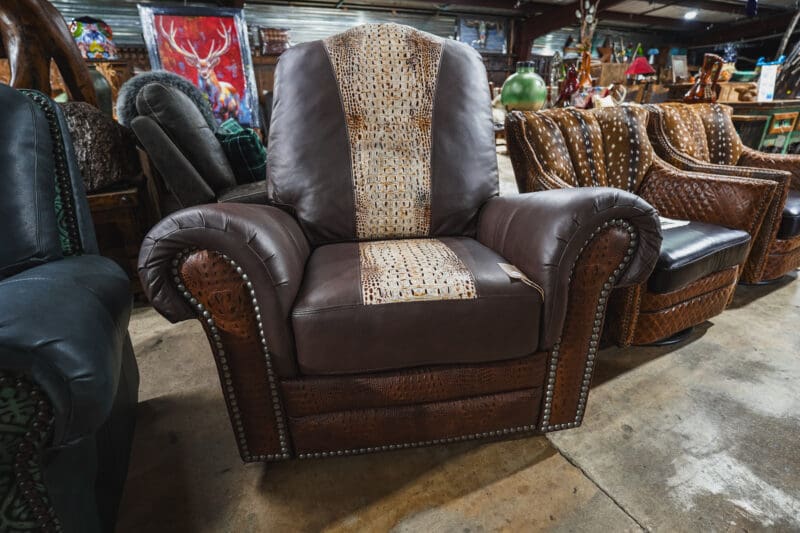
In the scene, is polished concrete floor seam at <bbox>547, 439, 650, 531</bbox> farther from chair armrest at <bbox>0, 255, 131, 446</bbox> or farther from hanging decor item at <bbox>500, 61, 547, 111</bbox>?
hanging decor item at <bbox>500, 61, 547, 111</bbox>

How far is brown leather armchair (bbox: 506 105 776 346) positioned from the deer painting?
14.5ft

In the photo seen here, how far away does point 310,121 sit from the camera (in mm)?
1277

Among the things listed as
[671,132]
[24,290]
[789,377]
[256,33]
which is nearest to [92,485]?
[24,290]

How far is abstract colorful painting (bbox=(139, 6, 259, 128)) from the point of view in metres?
4.61

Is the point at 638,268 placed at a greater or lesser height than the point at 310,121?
lesser

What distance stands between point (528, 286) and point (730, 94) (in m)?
3.28

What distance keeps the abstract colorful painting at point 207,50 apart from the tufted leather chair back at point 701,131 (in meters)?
4.72

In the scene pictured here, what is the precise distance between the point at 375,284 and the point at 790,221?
199 cm

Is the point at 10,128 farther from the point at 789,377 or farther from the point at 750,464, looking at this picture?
the point at 789,377

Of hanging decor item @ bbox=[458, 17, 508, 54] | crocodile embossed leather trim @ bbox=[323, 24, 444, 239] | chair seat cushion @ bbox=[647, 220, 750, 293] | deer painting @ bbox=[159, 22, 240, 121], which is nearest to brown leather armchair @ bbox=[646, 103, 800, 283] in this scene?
chair seat cushion @ bbox=[647, 220, 750, 293]

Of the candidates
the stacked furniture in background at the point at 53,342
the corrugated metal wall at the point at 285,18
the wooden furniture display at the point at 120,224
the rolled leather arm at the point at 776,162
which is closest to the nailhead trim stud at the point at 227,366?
the stacked furniture in background at the point at 53,342

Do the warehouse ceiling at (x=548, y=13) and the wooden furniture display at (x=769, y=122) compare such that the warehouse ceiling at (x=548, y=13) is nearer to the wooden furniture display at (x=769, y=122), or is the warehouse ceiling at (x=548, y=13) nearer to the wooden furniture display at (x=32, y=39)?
the wooden furniture display at (x=32, y=39)

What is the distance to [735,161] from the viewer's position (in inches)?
81.0

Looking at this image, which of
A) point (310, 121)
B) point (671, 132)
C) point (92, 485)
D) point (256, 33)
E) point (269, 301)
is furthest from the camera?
point (256, 33)
